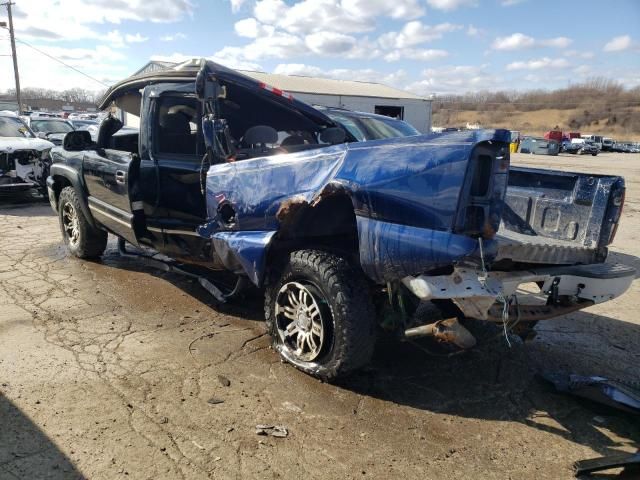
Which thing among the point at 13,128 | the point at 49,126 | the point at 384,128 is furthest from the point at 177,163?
the point at 49,126

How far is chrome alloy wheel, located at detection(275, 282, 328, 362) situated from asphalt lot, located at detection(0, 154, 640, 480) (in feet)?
0.66

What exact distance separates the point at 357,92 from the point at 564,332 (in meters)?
28.8

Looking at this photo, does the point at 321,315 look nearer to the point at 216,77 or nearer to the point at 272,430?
the point at 272,430

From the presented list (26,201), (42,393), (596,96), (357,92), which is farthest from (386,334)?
(596,96)

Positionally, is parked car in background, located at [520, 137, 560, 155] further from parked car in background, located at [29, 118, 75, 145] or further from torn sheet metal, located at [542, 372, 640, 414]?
torn sheet metal, located at [542, 372, 640, 414]

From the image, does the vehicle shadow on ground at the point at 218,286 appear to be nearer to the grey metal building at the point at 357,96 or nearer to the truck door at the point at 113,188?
the truck door at the point at 113,188

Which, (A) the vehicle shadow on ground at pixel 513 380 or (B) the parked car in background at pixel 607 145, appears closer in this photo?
(A) the vehicle shadow on ground at pixel 513 380

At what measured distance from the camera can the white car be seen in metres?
10.0

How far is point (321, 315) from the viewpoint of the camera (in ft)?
10.9

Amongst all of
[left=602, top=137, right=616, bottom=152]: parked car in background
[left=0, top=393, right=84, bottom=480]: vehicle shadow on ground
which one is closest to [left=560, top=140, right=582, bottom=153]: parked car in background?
[left=602, top=137, right=616, bottom=152]: parked car in background

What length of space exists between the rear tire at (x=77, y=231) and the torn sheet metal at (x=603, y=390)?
517cm

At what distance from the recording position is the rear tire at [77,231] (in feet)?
20.0

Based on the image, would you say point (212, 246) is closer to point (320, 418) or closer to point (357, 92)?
point (320, 418)

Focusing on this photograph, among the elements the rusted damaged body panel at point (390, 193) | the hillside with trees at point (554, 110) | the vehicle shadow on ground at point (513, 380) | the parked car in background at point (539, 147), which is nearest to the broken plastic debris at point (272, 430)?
the vehicle shadow on ground at point (513, 380)
